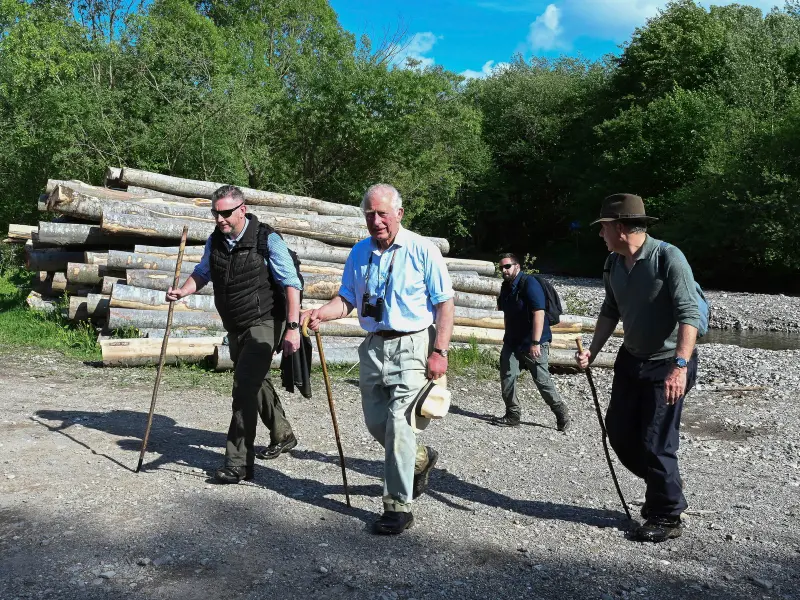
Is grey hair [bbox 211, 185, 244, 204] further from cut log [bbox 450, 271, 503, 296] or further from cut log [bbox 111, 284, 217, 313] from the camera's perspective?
cut log [bbox 450, 271, 503, 296]

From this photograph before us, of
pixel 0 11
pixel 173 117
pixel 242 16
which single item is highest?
pixel 242 16

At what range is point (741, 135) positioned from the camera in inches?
1400

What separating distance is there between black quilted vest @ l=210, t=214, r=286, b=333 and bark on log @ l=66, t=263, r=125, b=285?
657 centimetres

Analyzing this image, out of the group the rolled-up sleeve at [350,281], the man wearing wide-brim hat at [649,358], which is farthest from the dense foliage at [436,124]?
the man wearing wide-brim hat at [649,358]

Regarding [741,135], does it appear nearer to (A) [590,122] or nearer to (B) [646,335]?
(A) [590,122]

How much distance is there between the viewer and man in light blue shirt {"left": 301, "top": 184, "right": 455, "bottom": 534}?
5.00 m

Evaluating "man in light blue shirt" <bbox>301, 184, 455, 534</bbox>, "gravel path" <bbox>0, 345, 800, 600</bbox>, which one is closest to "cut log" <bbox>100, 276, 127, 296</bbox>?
"gravel path" <bbox>0, 345, 800, 600</bbox>

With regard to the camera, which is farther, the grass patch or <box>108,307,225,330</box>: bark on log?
the grass patch

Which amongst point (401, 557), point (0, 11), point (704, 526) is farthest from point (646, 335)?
point (0, 11)

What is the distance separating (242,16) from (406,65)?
1982 cm

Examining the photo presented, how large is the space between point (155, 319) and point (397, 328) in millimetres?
6934

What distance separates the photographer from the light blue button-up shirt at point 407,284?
5070mm

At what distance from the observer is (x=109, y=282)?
11.7 meters

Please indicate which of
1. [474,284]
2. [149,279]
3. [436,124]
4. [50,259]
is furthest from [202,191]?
[436,124]
